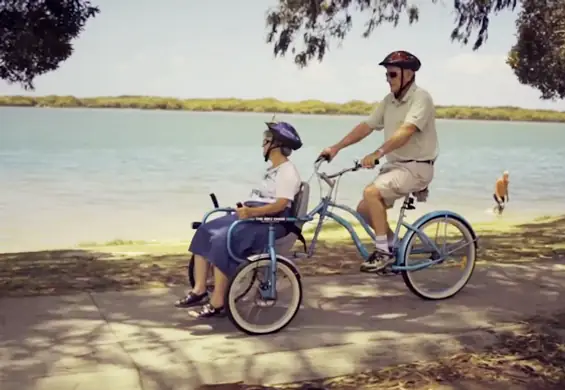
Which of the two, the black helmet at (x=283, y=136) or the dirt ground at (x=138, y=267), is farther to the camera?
the dirt ground at (x=138, y=267)

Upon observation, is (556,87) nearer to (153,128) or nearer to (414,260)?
(414,260)

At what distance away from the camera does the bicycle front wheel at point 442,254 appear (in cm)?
589

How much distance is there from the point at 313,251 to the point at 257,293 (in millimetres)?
698

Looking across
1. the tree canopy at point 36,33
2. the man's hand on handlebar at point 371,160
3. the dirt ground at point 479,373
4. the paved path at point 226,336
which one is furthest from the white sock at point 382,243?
the tree canopy at point 36,33

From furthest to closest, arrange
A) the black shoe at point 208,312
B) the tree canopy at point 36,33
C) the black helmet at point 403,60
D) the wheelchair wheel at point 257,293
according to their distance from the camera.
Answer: the tree canopy at point 36,33 → the black helmet at point 403,60 → the black shoe at point 208,312 → the wheelchair wheel at point 257,293

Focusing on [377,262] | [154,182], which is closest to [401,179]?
[377,262]

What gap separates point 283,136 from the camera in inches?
198

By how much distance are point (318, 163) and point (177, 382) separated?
188 centimetres

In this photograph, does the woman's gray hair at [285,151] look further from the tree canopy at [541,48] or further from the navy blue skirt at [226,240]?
the tree canopy at [541,48]

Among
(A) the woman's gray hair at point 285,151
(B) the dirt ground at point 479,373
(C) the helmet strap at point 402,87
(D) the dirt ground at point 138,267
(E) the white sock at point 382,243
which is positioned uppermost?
(C) the helmet strap at point 402,87

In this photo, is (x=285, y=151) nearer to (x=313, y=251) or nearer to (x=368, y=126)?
(x=313, y=251)

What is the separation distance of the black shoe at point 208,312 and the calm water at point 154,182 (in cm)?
496

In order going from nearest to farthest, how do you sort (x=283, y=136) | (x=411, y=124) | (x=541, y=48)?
(x=283, y=136), (x=411, y=124), (x=541, y=48)

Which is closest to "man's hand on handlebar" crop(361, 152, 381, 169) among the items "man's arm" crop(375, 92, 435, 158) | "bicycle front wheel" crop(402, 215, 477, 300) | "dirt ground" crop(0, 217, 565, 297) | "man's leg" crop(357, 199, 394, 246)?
"man's arm" crop(375, 92, 435, 158)
